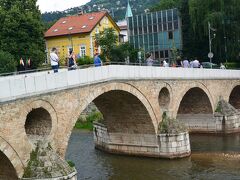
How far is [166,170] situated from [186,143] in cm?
294

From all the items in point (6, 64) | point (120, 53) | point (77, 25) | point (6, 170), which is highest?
point (77, 25)

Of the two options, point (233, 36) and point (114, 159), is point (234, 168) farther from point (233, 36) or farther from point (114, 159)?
point (233, 36)

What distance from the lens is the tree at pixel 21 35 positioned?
42.6 metres

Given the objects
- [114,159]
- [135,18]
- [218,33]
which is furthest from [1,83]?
[135,18]

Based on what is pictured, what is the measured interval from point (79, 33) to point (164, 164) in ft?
111

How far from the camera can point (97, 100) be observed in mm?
24500

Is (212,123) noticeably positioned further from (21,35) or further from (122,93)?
(21,35)

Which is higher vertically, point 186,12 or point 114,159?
point 186,12

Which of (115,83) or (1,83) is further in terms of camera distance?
(115,83)

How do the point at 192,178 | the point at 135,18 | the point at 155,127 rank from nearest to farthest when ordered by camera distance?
the point at 192,178
the point at 155,127
the point at 135,18

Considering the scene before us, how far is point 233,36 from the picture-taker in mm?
46656

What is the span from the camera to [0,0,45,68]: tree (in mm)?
42562

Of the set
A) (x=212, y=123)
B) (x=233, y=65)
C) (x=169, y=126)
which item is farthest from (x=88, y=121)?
(x=233, y=65)

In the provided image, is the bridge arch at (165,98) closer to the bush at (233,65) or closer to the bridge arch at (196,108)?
the bridge arch at (196,108)
